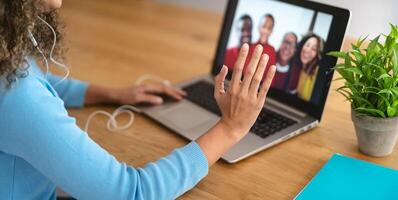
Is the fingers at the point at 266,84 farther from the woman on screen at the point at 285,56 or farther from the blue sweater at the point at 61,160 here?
the woman on screen at the point at 285,56

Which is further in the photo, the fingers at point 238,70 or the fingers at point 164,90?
the fingers at point 164,90

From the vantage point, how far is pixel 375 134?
3.13ft

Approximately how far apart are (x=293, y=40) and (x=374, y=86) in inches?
9.9

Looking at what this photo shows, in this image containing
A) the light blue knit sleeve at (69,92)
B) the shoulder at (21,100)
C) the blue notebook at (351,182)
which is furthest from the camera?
the light blue knit sleeve at (69,92)

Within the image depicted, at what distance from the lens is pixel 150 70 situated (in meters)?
1.46

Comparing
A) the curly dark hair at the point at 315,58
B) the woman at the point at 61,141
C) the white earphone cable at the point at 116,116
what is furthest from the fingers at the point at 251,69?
the white earphone cable at the point at 116,116

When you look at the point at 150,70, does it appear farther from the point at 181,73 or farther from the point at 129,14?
the point at 129,14

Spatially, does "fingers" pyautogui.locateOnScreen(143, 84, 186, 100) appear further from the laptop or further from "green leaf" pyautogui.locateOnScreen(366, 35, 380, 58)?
"green leaf" pyautogui.locateOnScreen(366, 35, 380, 58)

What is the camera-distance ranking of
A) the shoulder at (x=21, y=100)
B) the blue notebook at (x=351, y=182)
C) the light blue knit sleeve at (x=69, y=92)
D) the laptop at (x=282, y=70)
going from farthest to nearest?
the light blue knit sleeve at (x=69, y=92)
the laptop at (x=282, y=70)
the blue notebook at (x=351, y=182)
the shoulder at (x=21, y=100)

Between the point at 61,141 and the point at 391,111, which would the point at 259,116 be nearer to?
the point at 391,111

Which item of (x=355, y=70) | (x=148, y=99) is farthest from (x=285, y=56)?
(x=148, y=99)

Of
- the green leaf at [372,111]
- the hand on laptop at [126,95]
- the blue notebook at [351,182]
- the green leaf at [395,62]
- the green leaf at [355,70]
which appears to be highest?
the green leaf at [395,62]

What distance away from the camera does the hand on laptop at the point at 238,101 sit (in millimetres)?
868

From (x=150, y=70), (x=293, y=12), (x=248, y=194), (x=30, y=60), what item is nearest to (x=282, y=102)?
(x=293, y=12)
